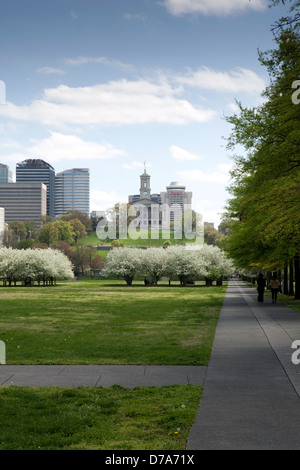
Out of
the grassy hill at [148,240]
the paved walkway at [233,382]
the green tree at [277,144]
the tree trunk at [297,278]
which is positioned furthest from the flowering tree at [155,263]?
the grassy hill at [148,240]

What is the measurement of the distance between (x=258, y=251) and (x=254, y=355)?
20.7 metres

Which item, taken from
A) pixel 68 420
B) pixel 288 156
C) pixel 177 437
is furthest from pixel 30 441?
pixel 288 156

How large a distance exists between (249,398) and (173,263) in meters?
71.0

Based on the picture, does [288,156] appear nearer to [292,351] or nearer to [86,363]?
[292,351]

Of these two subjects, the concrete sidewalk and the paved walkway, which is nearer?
the concrete sidewalk

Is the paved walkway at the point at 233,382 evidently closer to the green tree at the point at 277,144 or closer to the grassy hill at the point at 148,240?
the green tree at the point at 277,144

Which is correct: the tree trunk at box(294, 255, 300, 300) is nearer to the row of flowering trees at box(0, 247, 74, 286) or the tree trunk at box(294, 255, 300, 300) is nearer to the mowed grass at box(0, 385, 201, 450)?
the mowed grass at box(0, 385, 201, 450)

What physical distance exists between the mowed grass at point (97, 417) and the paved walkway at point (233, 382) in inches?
13.1

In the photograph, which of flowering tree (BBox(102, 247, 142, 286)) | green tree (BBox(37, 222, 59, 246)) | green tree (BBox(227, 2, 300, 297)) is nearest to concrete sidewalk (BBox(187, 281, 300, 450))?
green tree (BBox(227, 2, 300, 297))

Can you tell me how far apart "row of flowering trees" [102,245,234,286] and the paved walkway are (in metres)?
62.1

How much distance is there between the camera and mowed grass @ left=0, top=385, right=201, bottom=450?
19.0 ft

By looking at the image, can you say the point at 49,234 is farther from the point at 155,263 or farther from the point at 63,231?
the point at 155,263

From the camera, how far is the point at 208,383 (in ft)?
29.4

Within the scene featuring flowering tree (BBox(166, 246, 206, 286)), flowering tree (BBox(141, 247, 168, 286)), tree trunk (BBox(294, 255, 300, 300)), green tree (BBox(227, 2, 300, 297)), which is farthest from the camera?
flowering tree (BBox(141, 247, 168, 286))
